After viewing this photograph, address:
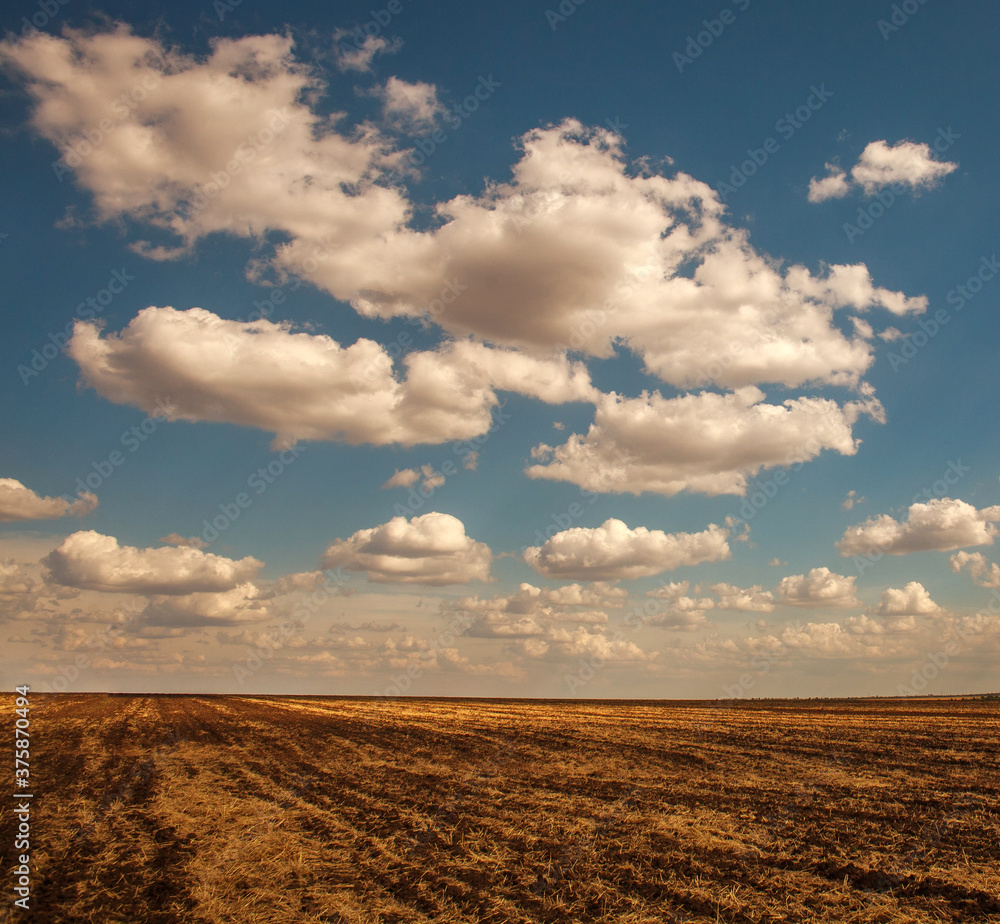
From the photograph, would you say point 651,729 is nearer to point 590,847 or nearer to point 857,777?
point 857,777

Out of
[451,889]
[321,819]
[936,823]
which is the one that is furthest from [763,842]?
[321,819]

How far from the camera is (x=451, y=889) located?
8.27m

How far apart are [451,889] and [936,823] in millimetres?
9619

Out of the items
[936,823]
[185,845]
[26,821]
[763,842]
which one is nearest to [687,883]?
[763,842]

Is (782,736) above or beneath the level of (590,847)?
beneath

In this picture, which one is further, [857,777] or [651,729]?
[651,729]

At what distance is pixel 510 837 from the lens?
35.2 feet

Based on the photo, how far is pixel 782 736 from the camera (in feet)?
92.5

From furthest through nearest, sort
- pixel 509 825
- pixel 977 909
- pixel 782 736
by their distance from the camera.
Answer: pixel 782 736, pixel 509 825, pixel 977 909

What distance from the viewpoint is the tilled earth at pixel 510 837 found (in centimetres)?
780

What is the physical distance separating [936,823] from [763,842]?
413 cm

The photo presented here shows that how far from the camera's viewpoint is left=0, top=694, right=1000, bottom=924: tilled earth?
25.6ft

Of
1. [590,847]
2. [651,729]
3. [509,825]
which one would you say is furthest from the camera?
[651,729]

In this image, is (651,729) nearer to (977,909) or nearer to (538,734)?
(538,734)
